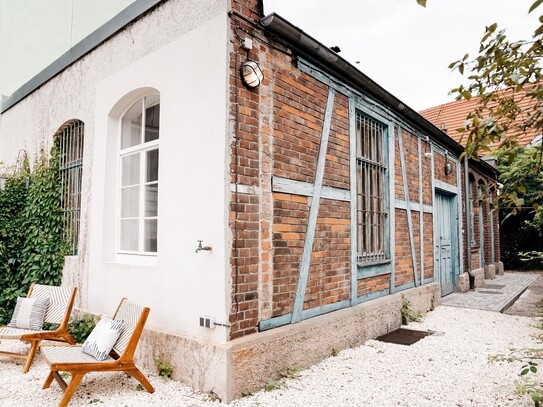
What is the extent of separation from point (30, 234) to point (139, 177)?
235cm

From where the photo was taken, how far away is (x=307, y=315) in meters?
4.32

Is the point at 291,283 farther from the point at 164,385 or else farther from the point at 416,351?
the point at 416,351

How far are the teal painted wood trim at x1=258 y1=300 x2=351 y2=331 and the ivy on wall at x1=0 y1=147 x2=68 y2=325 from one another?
3.35 meters

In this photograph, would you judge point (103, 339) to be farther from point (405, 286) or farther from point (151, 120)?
point (405, 286)

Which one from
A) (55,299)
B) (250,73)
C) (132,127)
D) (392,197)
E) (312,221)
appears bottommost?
(55,299)

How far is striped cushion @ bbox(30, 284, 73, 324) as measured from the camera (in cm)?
455

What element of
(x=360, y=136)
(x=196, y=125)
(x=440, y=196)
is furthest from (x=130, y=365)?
(x=440, y=196)

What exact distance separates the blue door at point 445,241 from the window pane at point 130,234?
5.86 meters

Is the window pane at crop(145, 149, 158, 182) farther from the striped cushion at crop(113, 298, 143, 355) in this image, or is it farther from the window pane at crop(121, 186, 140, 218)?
the striped cushion at crop(113, 298, 143, 355)

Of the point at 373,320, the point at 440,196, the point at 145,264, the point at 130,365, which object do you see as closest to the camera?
the point at 130,365

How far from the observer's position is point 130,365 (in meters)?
3.36

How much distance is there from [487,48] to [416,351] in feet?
12.5

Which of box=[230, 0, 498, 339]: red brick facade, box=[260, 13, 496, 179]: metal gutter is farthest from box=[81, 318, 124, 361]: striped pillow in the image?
box=[260, 13, 496, 179]: metal gutter

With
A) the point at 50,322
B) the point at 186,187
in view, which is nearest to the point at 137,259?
the point at 50,322
